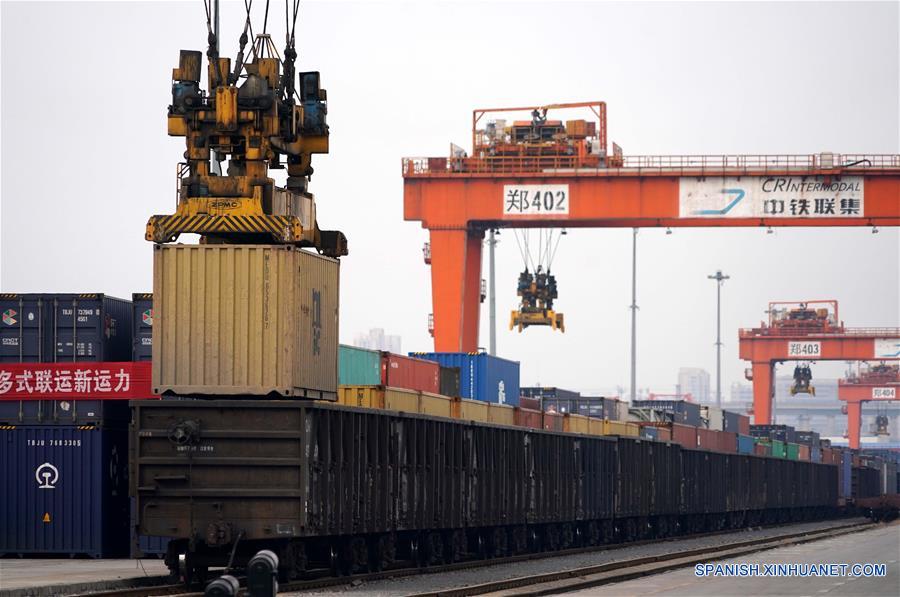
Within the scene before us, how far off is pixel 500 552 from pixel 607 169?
66.0 feet

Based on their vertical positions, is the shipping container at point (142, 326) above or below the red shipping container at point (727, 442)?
above

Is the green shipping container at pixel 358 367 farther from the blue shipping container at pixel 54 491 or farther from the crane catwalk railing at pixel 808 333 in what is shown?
the crane catwalk railing at pixel 808 333

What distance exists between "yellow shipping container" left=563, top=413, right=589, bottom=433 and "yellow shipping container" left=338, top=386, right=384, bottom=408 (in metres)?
15.6

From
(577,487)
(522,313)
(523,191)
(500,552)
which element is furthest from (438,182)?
(500,552)

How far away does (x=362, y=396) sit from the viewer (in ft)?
93.6

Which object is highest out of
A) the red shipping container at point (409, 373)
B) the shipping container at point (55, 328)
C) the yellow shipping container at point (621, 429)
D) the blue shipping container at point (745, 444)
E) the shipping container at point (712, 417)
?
the shipping container at point (55, 328)

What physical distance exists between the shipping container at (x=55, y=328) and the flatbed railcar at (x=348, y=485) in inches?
299

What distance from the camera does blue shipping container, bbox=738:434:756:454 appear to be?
68625 millimetres

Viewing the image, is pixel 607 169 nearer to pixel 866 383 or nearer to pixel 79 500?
pixel 79 500

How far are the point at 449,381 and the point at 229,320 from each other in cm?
1222

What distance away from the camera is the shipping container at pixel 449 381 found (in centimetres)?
3575

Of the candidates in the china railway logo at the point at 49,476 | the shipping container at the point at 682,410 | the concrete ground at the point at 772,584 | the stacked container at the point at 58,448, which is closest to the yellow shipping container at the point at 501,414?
the concrete ground at the point at 772,584

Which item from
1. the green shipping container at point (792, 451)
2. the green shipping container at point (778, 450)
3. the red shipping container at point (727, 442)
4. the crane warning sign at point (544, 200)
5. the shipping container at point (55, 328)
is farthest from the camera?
the green shipping container at point (792, 451)

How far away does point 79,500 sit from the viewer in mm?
32625
